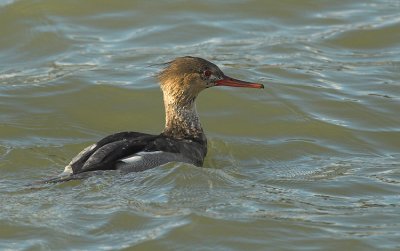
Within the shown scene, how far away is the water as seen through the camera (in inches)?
352

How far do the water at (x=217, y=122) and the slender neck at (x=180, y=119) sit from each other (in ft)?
1.21

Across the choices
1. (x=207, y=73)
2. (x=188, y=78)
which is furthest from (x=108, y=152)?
(x=207, y=73)

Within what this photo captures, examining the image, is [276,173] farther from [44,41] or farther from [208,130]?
[44,41]

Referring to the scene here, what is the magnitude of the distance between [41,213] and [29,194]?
523mm

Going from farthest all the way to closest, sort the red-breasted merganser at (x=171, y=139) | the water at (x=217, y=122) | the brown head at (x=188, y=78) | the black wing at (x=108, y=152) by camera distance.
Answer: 1. the brown head at (x=188, y=78)
2. the red-breasted merganser at (x=171, y=139)
3. the black wing at (x=108, y=152)
4. the water at (x=217, y=122)

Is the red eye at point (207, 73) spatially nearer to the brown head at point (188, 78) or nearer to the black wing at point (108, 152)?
the brown head at point (188, 78)

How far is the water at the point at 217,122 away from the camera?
8.94 metres

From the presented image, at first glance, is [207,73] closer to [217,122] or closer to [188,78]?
[188,78]

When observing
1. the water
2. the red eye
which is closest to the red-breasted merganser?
the red eye

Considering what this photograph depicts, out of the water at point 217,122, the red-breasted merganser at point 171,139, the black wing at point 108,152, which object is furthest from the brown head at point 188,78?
the black wing at point 108,152

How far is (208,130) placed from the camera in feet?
39.5

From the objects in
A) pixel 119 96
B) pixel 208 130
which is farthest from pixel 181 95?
pixel 119 96

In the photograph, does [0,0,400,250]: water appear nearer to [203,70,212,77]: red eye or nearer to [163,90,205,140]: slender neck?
[163,90,205,140]: slender neck

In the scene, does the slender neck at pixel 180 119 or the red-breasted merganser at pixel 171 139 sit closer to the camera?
the red-breasted merganser at pixel 171 139
